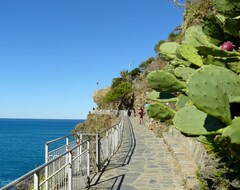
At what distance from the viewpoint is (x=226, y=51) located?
4285mm

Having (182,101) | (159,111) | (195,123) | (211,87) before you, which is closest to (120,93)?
(159,111)

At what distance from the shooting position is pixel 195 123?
394cm

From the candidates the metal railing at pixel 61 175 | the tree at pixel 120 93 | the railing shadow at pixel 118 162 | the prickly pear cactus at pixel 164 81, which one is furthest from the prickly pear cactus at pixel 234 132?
the tree at pixel 120 93

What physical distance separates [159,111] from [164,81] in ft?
3.35

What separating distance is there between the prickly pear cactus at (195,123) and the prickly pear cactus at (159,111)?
1.89m

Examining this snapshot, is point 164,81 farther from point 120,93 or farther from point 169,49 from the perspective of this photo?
point 120,93

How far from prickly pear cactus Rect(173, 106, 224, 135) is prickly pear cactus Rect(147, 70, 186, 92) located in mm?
1102

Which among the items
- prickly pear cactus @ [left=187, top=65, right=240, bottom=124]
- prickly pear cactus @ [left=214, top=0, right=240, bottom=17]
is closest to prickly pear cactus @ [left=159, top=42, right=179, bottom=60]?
prickly pear cactus @ [left=214, top=0, right=240, bottom=17]

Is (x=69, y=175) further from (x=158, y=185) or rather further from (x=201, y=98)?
(x=201, y=98)

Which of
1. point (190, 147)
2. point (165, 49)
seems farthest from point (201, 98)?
point (190, 147)

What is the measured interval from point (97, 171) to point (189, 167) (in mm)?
2644

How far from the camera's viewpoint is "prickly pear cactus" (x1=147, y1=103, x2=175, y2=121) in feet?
19.6

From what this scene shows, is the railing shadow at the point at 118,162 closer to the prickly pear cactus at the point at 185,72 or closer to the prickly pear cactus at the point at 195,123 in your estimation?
the prickly pear cactus at the point at 185,72

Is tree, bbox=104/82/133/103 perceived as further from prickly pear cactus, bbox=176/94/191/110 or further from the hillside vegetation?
prickly pear cactus, bbox=176/94/191/110
